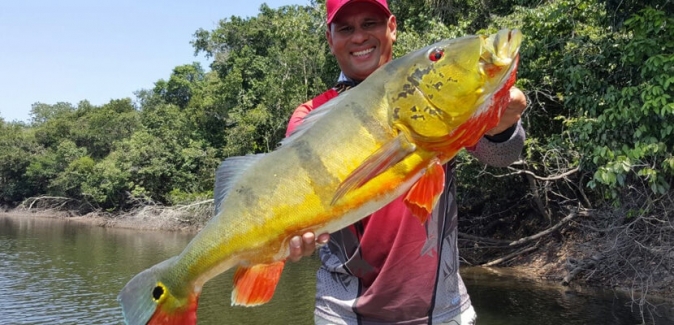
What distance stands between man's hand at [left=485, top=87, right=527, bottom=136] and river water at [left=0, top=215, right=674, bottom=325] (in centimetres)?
1086

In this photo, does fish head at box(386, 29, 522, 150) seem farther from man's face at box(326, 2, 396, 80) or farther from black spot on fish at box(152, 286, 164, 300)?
black spot on fish at box(152, 286, 164, 300)

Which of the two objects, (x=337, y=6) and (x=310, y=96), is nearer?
(x=337, y=6)

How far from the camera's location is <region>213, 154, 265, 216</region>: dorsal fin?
90.7 inches

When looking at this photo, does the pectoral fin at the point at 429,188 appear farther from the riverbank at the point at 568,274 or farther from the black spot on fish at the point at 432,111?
the riverbank at the point at 568,274

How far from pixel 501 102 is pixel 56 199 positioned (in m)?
49.6

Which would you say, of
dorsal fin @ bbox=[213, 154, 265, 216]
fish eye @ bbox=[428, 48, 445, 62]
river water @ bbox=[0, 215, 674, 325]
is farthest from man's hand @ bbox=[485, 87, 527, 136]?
river water @ bbox=[0, 215, 674, 325]

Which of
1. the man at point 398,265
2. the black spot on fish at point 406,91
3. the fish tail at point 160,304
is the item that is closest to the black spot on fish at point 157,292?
the fish tail at point 160,304

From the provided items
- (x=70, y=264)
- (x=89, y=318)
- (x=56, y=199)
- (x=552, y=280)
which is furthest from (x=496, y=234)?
(x=56, y=199)

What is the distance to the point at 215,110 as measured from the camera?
1487 inches

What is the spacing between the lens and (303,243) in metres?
2.14

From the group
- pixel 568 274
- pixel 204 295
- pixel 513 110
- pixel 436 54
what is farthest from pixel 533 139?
pixel 436 54

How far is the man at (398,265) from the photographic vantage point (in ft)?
8.24

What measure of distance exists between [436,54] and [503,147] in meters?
0.66

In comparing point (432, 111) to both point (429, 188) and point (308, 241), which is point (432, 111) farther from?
point (308, 241)
